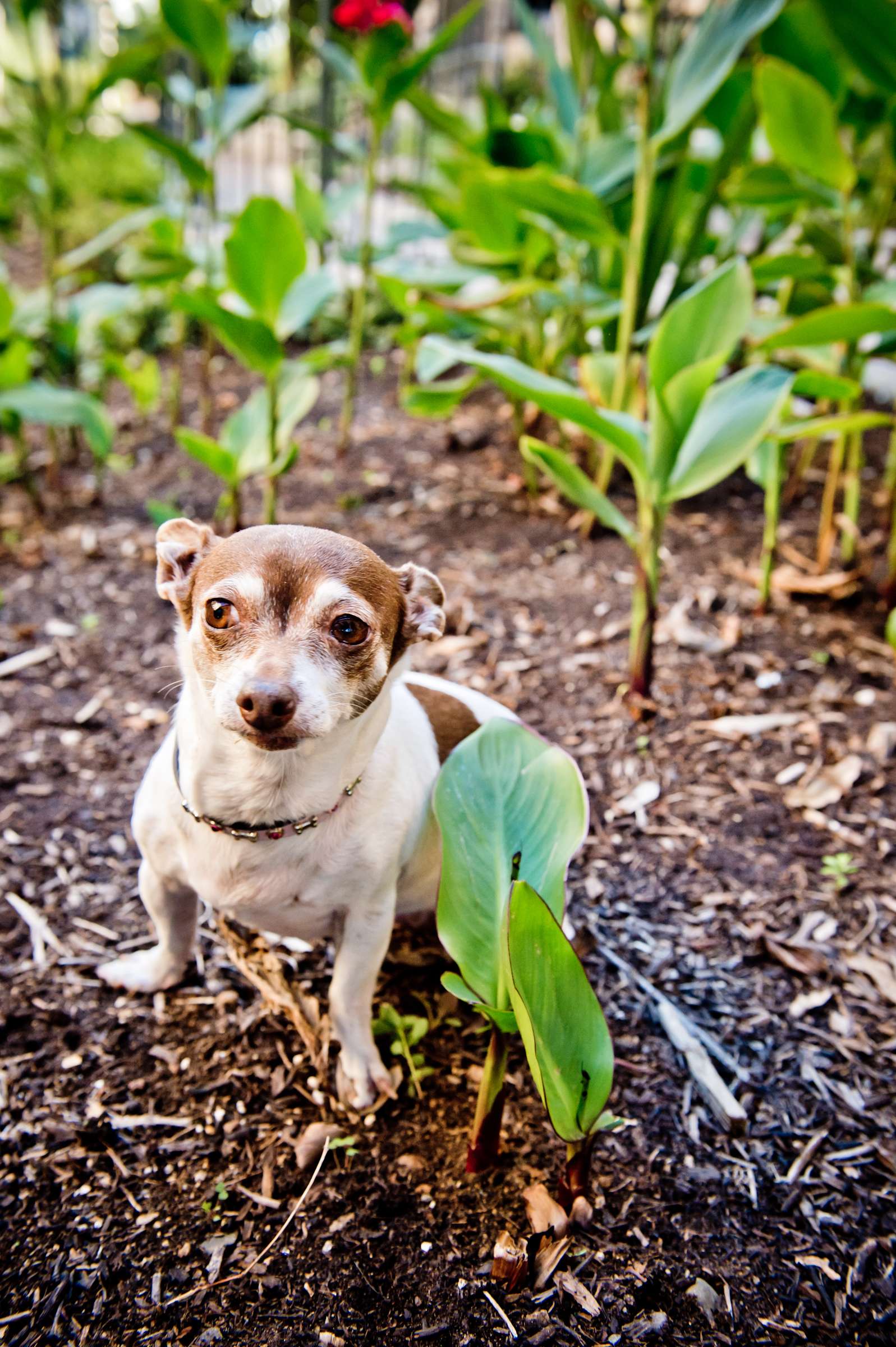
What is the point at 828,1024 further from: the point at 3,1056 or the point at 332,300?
the point at 332,300

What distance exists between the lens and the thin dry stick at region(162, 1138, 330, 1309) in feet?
4.67

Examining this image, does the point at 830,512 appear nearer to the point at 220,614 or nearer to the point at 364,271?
the point at 364,271

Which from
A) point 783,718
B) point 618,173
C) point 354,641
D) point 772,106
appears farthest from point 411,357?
point 354,641

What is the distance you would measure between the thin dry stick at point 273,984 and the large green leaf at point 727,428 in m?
1.36

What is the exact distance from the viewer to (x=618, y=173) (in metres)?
3.10

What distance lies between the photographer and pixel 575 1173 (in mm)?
1495

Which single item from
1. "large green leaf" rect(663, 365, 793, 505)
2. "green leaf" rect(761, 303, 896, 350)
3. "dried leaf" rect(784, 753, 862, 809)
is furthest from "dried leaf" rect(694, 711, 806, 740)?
"green leaf" rect(761, 303, 896, 350)

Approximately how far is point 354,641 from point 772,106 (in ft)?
7.33

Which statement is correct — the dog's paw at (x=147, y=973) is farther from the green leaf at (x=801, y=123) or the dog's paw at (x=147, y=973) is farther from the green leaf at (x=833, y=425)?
the green leaf at (x=801, y=123)

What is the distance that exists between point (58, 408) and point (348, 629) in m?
2.21

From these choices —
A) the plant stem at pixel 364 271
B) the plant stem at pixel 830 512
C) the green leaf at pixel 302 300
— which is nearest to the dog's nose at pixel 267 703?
the green leaf at pixel 302 300

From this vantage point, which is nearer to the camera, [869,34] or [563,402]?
[563,402]

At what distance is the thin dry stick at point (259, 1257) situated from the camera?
1.42m

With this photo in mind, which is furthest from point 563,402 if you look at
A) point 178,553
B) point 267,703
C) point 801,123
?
point 801,123
